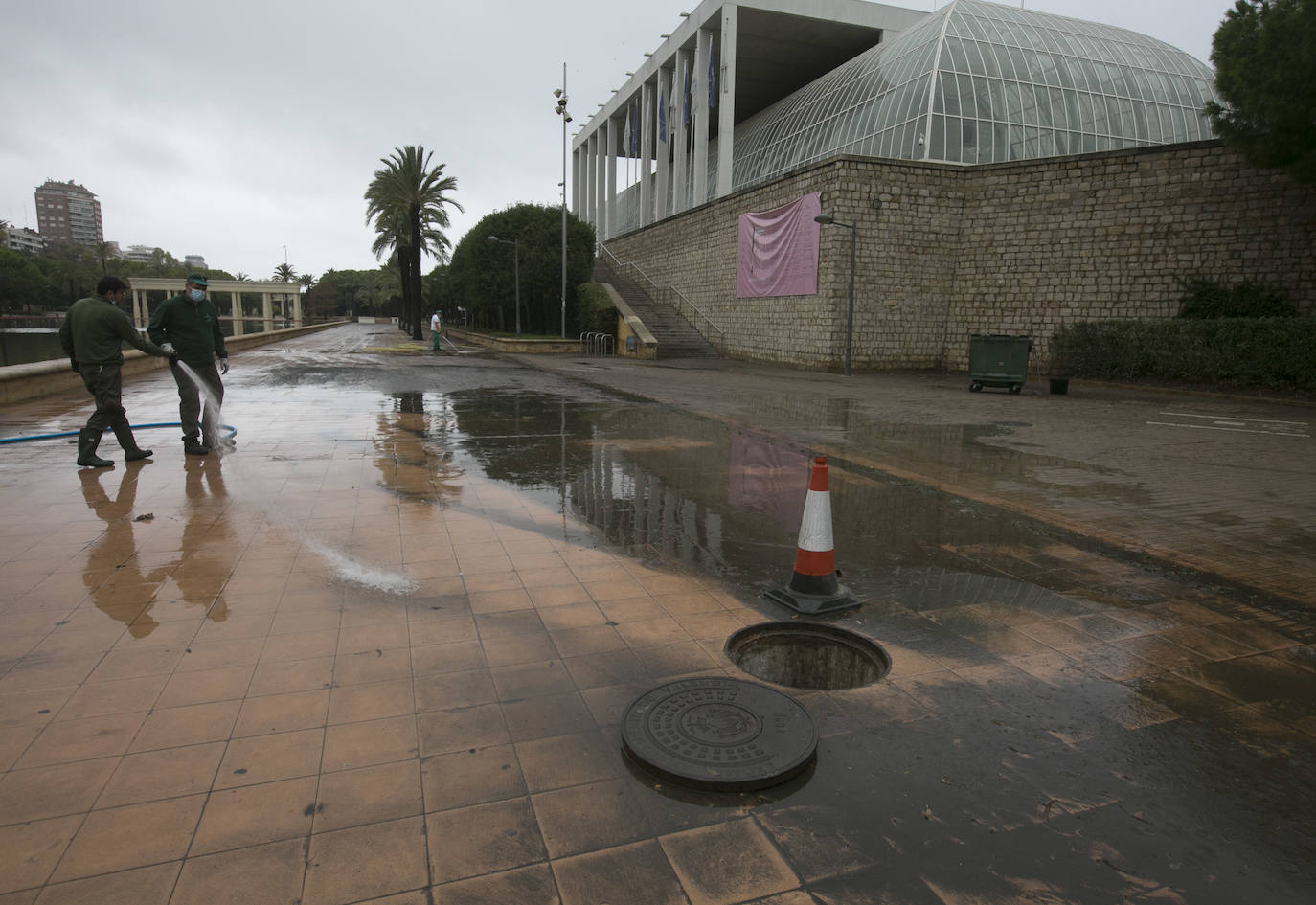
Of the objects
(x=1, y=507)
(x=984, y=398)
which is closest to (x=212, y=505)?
(x=1, y=507)

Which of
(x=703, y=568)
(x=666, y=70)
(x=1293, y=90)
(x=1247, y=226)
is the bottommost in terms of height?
(x=703, y=568)

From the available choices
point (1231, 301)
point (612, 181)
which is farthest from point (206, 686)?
point (612, 181)

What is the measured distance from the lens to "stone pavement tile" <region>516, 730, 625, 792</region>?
256 centimetres

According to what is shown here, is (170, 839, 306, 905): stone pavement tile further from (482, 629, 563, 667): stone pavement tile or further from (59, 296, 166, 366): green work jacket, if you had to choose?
(59, 296, 166, 366): green work jacket

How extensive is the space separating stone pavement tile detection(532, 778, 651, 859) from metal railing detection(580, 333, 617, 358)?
3141cm

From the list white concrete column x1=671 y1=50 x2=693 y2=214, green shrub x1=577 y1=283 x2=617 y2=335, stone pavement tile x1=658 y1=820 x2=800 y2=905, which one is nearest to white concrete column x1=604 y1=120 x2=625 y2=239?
white concrete column x1=671 y1=50 x2=693 y2=214

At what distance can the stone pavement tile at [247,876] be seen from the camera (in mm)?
1998

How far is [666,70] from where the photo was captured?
45.2 meters

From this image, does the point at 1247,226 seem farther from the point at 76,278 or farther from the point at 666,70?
the point at 76,278

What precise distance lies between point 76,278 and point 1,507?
278ft

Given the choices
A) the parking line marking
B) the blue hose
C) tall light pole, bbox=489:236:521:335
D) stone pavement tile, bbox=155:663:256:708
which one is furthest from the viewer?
tall light pole, bbox=489:236:521:335

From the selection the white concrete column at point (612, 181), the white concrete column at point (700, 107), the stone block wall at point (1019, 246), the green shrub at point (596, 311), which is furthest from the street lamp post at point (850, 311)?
the white concrete column at point (612, 181)

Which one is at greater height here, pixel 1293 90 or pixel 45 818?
pixel 1293 90

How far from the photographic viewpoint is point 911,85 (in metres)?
30.0
